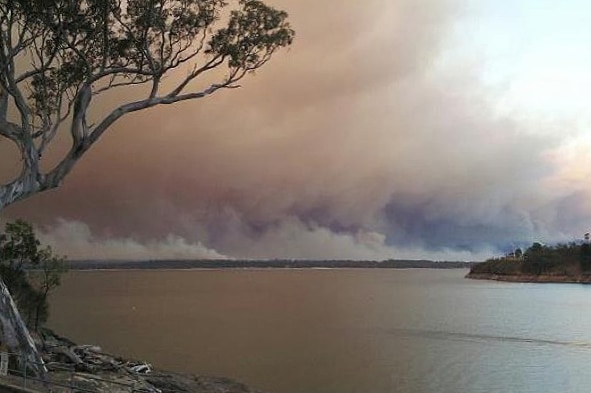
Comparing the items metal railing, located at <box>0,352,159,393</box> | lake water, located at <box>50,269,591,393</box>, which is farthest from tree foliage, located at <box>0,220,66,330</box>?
metal railing, located at <box>0,352,159,393</box>

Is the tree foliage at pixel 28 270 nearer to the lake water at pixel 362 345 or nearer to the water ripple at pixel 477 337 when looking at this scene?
the lake water at pixel 362 345

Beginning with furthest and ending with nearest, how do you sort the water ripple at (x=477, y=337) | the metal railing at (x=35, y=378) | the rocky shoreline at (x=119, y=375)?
the water ripple at (x=477, y=337)
the rocky shoreline at (x=119, y=375)
the metal railing at (x=35, y=378)

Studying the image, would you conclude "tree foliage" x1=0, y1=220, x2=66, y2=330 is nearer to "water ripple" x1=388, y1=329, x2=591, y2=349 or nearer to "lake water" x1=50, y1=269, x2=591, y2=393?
"lake water" x1=50, y1=269, x2=591, y2=393

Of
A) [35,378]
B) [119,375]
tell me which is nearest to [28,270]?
[119,375]

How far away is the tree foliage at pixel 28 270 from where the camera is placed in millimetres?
39844

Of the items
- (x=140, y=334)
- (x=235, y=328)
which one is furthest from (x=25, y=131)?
(x=235, y=328)

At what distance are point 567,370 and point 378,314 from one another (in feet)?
154

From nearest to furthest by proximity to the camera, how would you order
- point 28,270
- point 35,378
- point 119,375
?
point 35,378
point 119,375
point 28,270

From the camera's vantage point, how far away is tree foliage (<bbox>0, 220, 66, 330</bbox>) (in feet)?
131

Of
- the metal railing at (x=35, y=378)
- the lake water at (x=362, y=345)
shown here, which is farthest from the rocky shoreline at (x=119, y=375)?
the lake water at (x=362, y=345)

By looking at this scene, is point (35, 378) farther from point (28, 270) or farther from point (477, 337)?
point (477, 337)

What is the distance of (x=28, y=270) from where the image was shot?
42.7 metres

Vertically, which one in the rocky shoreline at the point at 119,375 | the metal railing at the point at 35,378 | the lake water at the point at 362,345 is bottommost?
the lake water at the point at 362,345

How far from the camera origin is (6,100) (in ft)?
66.7
